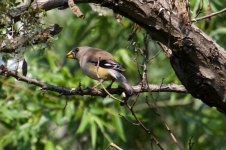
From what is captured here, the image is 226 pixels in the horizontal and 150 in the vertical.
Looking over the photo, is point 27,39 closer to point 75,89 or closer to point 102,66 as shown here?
point 75,89

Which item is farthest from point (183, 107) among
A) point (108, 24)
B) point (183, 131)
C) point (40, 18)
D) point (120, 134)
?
point (40, 18)

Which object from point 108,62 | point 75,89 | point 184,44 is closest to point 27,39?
point 75,89

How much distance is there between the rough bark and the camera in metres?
3.23

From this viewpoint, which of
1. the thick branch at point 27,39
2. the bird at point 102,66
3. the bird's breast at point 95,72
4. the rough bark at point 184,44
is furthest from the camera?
the bird's breast at point 95,72

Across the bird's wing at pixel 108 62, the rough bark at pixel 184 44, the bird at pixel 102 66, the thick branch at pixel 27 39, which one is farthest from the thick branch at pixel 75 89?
the bird's wing at pixel 108 62

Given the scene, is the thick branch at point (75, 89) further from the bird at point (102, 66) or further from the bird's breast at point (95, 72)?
the bird's breast at point (95, 72)

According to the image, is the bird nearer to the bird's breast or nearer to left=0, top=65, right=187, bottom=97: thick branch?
the bird's breast

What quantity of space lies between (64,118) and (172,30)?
3.84m

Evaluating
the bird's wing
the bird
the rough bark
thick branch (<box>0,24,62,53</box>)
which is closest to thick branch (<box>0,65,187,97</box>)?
thick branch (<box>0,24,62,53</box>)

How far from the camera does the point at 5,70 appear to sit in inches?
140

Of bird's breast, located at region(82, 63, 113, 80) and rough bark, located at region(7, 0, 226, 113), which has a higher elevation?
rough bark, located at region(7, 0, 226, 113)

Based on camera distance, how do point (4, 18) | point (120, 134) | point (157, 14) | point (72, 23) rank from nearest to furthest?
1. point (157, 14)
2. point (4, 18)
3. point (120, 134)
4. point (72, 23)

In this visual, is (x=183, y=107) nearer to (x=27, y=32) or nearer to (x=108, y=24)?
(x=108, y=24)

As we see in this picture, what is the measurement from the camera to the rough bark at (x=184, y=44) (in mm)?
3232
